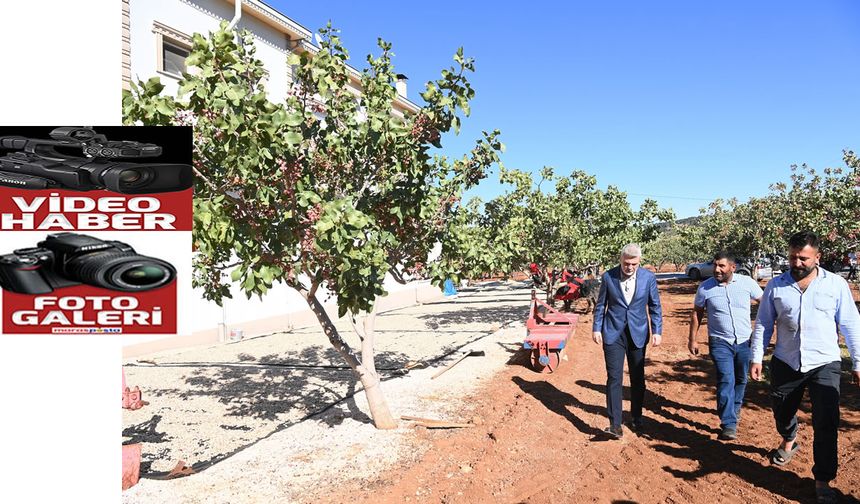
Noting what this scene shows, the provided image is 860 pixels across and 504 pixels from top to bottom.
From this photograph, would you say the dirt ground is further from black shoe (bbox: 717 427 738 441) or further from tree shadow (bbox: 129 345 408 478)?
tree shadow (bbox: 129 345 408 478)

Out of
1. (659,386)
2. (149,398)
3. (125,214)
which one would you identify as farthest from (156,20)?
(659,386)

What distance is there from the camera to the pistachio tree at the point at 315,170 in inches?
158

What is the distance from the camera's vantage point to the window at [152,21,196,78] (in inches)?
495

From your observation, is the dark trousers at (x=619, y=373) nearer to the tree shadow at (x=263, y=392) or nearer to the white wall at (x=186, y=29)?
the tree shadow at (x=263, y=392)

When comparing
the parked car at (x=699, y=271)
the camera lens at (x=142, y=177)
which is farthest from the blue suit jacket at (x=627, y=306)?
the parked car at (x=699, y=271)

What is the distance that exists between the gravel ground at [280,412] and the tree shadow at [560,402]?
2.70ft

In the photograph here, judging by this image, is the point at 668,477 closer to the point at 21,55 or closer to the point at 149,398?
the point at 21,55

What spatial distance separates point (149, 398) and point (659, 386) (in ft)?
25.6

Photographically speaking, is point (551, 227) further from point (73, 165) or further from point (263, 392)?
point (73, 165)

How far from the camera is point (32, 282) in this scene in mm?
3775

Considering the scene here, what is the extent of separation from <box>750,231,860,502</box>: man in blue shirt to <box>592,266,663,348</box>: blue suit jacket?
1246mm

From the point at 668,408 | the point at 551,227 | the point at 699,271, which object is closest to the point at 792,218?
the point at 551,227

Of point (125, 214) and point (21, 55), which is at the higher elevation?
point (21, 55)

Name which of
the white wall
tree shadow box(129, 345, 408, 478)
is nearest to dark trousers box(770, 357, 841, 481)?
tree shadow box(129, 345, 408, 478)
